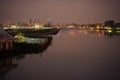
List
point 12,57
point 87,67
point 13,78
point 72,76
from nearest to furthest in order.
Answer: point 13,78 < point 72,76 < point 87,67 < point 12,57

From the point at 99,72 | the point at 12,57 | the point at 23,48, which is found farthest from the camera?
the point at 23,48

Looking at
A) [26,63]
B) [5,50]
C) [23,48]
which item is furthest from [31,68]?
[23,48]

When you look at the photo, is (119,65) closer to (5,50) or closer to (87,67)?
(87,67)

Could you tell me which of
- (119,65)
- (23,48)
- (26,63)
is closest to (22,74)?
(26,63)

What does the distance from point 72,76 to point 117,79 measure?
1.21 meters

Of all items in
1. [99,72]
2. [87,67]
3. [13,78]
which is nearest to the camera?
[13,78]

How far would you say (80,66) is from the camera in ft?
36.2

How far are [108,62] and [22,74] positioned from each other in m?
4.16

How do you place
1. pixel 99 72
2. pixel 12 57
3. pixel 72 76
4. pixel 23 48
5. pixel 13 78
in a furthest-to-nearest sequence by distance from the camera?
pixel 23 48
pixel 12 57
pixel 99 72
pixel 72 76
pixel 13 78

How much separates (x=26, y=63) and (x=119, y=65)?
320 cm

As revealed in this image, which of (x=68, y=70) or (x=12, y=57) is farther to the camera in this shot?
(x=12, y=57)

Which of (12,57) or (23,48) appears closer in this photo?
(12,57)

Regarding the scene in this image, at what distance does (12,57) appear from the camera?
12102 mm

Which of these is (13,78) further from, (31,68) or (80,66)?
(80,66)
